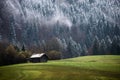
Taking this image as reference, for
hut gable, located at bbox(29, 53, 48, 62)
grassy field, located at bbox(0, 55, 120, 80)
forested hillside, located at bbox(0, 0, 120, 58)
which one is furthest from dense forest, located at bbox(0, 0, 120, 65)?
grassy field, located at bbox(0, 55, 120, 80)

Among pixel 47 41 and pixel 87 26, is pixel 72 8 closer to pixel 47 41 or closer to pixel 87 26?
pixel 87 26

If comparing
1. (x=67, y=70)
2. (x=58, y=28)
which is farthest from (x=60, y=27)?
(x=67, y=70)

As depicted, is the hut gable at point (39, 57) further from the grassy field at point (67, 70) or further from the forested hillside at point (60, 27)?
the grassy field at point (67, 70)

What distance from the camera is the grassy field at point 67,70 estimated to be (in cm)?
1727

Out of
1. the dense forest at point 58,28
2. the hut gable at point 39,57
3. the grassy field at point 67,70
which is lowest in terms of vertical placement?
the grassy field at point 67,70

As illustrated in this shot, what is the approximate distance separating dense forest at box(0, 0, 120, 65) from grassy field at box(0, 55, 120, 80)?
143cm

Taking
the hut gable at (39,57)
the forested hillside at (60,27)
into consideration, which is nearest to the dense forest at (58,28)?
the forested hillside at (60,27)

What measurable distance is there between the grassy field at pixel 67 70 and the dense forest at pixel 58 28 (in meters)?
1.43

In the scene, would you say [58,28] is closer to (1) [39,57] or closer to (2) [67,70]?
(1) [39,57]

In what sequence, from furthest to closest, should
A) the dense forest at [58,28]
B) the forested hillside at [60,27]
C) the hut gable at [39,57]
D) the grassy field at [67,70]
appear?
1. the forested hillside at [60,27]
2. the dense forest at [58,28]
3. the hut gable at [39,57]
4. the grassy field at [67,70]

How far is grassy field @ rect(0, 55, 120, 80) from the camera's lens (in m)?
17.3

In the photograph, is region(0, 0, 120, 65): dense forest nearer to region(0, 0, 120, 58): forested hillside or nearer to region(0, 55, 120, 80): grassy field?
region(0, 0, 120, 58): forested hillside

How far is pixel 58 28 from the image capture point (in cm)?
2461

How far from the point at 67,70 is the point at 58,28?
7.31 metres
